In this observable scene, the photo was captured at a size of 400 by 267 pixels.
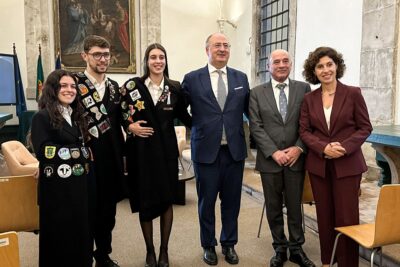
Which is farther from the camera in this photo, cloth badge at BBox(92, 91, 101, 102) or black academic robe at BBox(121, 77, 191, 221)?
black academic robe at BBox(121, 77, 191, 221)

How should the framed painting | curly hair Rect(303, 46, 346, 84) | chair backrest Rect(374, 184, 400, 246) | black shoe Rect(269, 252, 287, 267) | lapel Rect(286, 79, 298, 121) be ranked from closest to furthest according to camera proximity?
1. chair backrest Rect(374, 184, 400, 246)
2. curly hair Rect(303, 46, 346, 84)
3. lapel Rect(286, 79, 298, 121)
4. black shoe Rect(269, 252, 287, 267)
5. the framed painting

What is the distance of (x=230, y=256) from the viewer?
3.12 m

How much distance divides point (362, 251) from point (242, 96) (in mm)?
1690

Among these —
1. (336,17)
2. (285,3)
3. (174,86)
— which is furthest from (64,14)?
(174,86)

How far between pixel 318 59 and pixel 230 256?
5.47 ft

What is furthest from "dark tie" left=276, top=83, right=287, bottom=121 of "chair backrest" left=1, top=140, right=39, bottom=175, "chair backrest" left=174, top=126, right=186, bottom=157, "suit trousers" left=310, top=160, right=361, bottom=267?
"chair backrest" left=174, top=126, right=186, bottom=157

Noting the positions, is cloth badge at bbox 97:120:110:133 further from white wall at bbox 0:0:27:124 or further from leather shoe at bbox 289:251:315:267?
white wall at bbox 0:0:27:124

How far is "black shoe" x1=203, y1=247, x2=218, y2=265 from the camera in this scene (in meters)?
3.09

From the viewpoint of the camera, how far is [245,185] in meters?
5.62

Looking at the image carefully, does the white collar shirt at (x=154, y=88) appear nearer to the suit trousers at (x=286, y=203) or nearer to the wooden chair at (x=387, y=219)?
the suit trousers at (x=286, y=203)

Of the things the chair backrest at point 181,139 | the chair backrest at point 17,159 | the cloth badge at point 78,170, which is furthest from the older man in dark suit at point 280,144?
the chair backrest at point 181,139

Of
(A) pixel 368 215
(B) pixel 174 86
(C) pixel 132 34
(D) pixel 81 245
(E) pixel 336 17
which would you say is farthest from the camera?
(C) pixel 132 34

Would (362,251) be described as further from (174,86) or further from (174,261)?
(174,86)

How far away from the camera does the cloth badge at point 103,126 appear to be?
261 cm
